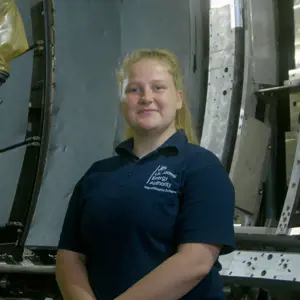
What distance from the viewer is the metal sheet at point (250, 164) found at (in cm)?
278

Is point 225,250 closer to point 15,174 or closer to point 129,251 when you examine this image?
point 129,251

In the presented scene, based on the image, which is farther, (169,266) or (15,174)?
(15,174)

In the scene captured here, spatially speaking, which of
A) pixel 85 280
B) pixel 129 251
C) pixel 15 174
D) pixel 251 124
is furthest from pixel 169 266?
pixel 15 174

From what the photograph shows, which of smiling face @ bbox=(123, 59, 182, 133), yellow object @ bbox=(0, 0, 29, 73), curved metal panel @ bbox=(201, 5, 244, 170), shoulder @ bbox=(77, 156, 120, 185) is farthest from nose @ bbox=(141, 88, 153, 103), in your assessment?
curved metal panel @ bbox=(201, 5, 244, 170)

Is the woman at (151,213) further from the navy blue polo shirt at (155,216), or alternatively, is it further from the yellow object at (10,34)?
the yellow object at (10,34)

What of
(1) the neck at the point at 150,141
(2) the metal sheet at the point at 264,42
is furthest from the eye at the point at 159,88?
(2) the metal sheet at the point at 264,42

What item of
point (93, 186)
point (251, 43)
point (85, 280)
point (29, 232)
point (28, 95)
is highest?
point (251, 43)

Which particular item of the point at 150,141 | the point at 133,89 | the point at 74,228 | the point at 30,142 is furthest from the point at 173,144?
the point at 30,142

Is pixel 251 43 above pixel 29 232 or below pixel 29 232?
above

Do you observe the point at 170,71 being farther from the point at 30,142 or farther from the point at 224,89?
the point at 30,142

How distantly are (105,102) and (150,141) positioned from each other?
1.80 meters

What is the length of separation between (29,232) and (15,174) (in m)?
0.33

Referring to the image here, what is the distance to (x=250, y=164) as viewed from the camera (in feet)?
9.23

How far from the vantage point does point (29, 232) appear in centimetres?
291
